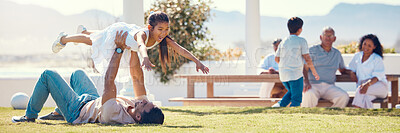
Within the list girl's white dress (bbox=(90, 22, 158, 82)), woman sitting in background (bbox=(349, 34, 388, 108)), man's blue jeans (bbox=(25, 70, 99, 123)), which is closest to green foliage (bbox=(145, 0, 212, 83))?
woman sitting in background (bbox=(349, 34, 388, 108))

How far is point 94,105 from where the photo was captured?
3.35 metres

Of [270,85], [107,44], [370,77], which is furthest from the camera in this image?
[270,85]

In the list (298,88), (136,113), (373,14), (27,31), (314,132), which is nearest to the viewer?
(314,132)

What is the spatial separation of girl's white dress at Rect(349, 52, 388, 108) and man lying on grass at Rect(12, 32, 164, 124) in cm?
321

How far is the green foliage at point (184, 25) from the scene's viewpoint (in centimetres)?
888

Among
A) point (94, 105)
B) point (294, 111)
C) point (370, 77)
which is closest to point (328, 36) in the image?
point (370, 77)

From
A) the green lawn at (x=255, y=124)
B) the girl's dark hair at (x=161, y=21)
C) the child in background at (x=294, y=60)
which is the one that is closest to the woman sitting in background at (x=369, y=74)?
the child in background at (x=294, y=60)

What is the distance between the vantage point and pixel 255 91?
9070 mm

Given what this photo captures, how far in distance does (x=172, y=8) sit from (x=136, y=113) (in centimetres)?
599

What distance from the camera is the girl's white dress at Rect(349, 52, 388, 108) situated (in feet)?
18.7

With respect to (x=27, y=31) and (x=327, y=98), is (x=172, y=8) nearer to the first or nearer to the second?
(x=327, y=98)

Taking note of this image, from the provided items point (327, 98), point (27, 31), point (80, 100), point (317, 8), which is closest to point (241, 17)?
point (317, 8)

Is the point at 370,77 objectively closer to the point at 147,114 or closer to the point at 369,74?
the point at 369,74

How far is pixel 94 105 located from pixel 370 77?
3670 millimetres
